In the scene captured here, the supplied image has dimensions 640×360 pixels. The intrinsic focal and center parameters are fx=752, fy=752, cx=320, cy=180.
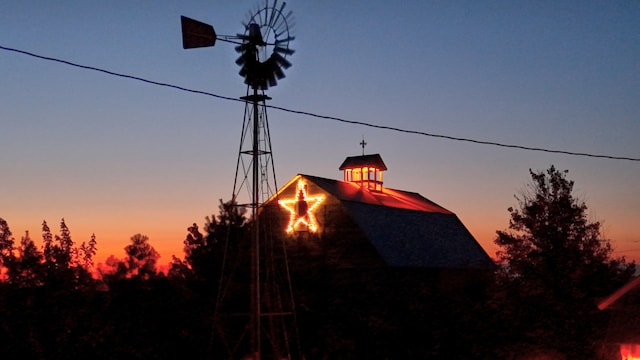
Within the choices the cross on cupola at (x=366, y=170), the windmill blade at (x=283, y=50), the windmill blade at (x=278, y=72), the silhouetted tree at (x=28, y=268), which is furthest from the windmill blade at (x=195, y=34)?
the cross on cupola at (x=366, y=170)

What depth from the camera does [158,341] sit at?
3378cm

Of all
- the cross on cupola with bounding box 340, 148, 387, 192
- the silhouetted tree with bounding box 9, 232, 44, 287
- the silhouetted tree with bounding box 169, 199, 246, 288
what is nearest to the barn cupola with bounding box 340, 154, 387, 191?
the cross on cupola with bounding box 340, 148, 387, 192

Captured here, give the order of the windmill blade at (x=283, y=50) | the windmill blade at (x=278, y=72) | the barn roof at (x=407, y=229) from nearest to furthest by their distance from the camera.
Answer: the windmill blade at (x=278, y=72), the windmill blade at (x=283, y=50), the barn roof at (x=407, y=229)

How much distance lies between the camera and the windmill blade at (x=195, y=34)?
76.8 feet

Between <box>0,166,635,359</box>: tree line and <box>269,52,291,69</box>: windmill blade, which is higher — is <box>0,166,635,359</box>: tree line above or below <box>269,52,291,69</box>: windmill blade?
below

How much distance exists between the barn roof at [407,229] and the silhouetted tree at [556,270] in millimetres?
4450

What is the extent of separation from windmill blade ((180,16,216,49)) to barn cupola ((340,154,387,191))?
986 inches

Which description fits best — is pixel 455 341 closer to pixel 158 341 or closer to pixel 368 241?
pixel 368 241

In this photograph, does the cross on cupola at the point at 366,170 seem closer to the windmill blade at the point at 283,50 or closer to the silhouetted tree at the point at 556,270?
the silhouetted tree at the point at 556,270

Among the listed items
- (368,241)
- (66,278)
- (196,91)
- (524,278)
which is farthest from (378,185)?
(196,91)

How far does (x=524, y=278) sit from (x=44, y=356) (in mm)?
21914

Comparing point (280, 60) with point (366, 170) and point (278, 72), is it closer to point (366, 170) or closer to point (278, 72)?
point (278, 72)

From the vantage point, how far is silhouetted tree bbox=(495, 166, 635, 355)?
103 feet

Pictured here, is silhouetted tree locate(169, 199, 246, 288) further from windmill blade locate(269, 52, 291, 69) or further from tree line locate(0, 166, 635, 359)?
windmill blade locate(269, 52, 291, 69)
